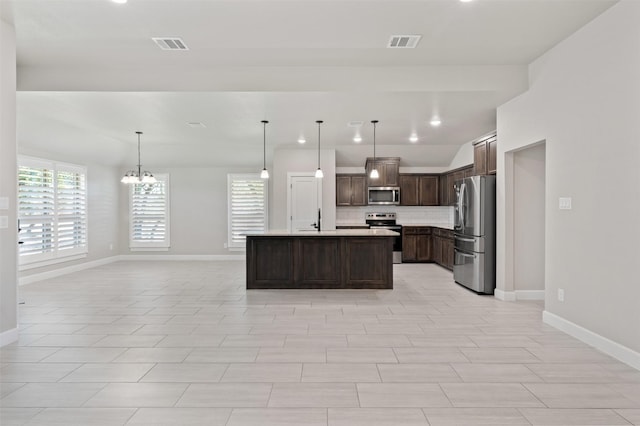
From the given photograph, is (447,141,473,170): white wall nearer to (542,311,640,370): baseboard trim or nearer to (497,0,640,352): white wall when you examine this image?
(497,0,640,352): white wall

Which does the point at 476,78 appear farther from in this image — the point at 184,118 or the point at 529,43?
the point at 184,118

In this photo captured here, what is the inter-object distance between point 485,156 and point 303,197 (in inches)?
158

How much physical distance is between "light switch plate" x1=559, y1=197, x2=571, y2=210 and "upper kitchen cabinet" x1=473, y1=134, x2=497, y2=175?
1.85 meters

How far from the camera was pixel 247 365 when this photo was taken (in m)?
3.25

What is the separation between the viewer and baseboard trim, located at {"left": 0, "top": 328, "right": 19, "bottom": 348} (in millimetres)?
3715

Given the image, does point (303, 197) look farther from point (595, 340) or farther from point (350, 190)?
point (595, 340)

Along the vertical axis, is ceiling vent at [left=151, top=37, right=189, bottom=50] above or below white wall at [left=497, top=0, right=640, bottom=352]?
above

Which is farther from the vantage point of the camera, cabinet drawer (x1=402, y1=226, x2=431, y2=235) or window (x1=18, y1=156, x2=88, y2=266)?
cabinet drawer (x1=402, y1=226, x2=431, y2=235)

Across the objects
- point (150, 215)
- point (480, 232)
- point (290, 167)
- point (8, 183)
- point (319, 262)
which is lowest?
point (319, 262)

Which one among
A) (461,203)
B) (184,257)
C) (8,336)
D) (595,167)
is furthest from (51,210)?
(595,167)

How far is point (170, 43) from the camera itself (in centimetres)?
413

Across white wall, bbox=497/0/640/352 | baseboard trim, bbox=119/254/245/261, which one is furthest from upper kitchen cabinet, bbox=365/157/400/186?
white wall, bbox=497/0/640/352

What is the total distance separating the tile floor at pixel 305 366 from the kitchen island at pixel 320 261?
2.53ft

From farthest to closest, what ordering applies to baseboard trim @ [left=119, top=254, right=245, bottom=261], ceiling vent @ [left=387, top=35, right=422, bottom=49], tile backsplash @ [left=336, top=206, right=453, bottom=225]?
baseboard trim @ [left=119, top=254, right=245, bottom=261]
tile backsplash @ [left=336, top=206, right=453, bottom=225]
ceiling vent @ [left=387, top=35, right=422, bottom=49]
